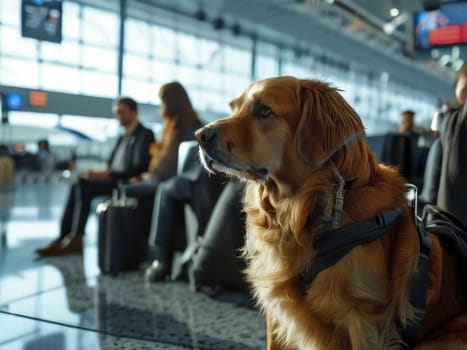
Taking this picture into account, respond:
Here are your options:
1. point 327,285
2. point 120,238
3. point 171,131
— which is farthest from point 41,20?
point 327,285

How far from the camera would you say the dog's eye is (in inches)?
62.9

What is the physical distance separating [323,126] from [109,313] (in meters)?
1.99

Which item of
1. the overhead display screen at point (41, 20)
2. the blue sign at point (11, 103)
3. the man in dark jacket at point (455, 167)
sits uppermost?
the overhead display screen at point (41, 20)

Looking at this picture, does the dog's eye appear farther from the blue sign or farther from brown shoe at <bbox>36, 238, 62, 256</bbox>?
the blue sign

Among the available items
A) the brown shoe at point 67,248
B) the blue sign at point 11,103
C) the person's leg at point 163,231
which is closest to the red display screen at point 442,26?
the person's leg at point 163,231

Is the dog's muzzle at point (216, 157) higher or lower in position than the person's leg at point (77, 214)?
higher

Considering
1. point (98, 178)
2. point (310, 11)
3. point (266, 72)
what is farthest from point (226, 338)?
point (266, 72)

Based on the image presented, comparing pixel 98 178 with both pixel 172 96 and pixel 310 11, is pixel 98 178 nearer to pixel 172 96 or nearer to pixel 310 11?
pixel 172 96

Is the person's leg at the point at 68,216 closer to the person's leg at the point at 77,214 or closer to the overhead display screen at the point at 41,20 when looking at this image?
the person's leg at the point at 77,214

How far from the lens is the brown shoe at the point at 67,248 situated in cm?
463

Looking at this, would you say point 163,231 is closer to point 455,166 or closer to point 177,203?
point 177,203

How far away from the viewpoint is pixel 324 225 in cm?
149

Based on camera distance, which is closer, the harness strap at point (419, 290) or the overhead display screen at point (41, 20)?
the harness strap at point (419, 290)

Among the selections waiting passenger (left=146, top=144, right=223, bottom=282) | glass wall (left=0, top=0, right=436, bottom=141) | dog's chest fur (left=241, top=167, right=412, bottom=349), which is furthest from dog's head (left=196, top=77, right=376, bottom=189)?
glass wall (left=0, top=0, right=436, bottom=141)
